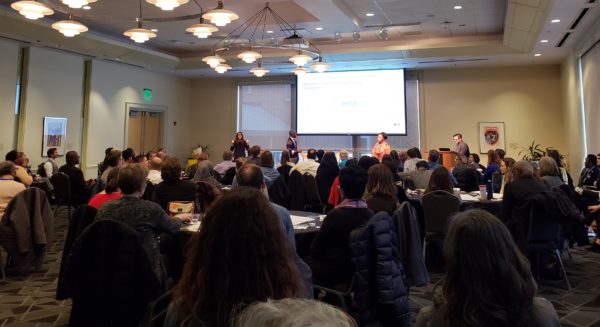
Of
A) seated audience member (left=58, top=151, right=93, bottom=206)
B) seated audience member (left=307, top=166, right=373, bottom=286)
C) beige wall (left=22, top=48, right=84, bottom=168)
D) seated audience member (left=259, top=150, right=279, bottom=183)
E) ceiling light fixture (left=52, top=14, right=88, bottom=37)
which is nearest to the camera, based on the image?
seated audience member (left=307, top=166, right=373, bottom=286)

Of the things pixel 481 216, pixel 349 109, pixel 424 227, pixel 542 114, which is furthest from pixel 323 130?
pixel 481 216

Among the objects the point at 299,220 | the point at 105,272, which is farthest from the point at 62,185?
the point at 105,272

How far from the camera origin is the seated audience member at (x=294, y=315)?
708 millimetres

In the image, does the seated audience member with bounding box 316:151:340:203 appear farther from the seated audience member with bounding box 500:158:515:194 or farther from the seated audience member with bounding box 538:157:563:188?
the seated audience member with bounding box 538:157:563:188

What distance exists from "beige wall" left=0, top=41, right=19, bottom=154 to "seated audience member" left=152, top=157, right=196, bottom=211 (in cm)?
693

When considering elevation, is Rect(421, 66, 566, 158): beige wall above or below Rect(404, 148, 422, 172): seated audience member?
above

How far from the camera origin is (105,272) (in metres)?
2.33

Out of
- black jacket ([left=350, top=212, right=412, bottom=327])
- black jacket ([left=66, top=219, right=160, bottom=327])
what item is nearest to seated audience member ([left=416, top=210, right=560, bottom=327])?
black jacket ([left=350, top=212, right=412, bottom=327])

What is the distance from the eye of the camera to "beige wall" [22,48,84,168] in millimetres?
9531

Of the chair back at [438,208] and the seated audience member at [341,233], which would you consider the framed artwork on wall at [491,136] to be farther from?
the seated audience member at [341,233]

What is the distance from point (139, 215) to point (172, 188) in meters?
1.49

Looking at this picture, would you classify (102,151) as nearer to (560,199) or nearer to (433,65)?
(433,65)

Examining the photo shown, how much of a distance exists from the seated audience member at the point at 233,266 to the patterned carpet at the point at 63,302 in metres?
2.83

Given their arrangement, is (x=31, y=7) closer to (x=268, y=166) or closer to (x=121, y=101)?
(x=268, y=166)
